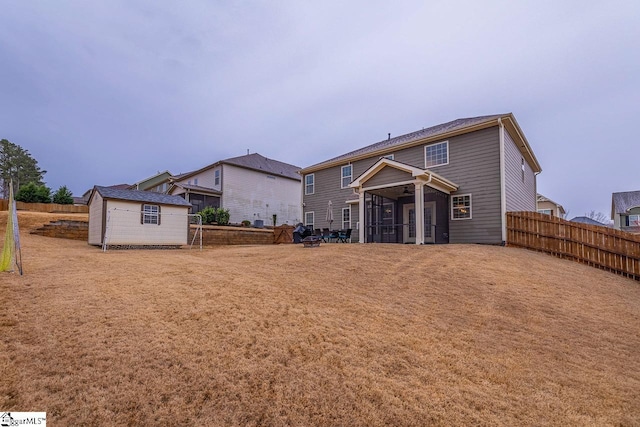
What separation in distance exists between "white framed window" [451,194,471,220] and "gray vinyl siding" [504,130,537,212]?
145cm

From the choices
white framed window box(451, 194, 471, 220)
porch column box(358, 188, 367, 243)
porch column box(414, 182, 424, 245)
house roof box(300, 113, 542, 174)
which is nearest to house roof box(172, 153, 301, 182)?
house roof box(300, 113, 542, 174)

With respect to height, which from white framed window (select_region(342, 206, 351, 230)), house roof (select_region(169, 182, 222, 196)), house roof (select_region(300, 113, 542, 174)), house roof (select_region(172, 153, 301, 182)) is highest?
house roof (select_region(172, 153, 301, 182))

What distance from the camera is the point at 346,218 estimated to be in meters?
17.0

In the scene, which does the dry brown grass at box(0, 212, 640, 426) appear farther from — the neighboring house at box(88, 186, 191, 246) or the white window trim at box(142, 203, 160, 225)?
the white window trim at box(142, 203, 160, 225)

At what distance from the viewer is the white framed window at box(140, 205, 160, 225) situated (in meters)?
13.1

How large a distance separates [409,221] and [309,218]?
676 cm

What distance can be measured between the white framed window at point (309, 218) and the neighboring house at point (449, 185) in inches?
116

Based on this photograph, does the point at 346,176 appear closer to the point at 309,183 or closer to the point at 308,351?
the point at 309,183

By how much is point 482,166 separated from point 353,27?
9.83 m

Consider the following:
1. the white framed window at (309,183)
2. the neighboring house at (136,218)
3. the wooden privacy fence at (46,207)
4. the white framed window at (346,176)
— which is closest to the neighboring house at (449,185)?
the white framed window at (346,176)

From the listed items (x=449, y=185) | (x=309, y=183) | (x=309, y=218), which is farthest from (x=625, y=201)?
(x=309, y=218)

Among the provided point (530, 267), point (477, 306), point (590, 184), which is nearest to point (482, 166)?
point (530, 267)

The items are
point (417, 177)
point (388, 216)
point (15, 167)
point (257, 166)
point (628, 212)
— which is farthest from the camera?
point (15, 167)

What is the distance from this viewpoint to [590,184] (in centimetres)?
6284
